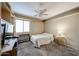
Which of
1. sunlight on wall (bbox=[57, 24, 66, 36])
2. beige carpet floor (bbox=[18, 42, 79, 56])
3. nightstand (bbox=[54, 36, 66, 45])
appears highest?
sunlight on wall (bbox=[57, 24, 66, 36])

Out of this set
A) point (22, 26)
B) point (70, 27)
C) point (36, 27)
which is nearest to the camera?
point (70, 27)

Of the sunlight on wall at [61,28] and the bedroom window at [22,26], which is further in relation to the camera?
the bedroom window at [22,26]

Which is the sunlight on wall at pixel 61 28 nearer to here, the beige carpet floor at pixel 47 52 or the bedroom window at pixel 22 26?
the beige carpet floor at pixel 47 52

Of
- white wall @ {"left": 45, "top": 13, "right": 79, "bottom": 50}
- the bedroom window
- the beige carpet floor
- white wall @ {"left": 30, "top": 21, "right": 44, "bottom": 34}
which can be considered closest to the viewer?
the beige carpet floor

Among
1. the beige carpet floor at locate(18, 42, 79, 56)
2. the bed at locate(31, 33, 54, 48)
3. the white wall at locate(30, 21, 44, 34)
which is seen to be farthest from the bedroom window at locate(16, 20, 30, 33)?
the beige carpet floor at locate(18, 42, 79, 56)

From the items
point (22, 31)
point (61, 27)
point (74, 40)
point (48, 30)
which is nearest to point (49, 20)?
point (48, 30)

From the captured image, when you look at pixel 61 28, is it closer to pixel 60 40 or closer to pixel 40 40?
pixel 60 40

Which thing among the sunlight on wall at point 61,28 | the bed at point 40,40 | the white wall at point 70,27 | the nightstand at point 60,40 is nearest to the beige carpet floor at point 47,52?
the bed at point 40,40

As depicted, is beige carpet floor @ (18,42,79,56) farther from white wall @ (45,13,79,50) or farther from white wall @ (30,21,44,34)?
white wall @ (30,21,44,34)

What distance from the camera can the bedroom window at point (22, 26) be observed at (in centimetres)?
557

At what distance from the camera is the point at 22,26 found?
19.4 ft

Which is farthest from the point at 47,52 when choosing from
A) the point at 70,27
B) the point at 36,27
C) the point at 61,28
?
the point at 36,27

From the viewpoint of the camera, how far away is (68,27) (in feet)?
14.2

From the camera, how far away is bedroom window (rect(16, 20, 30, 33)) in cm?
557
